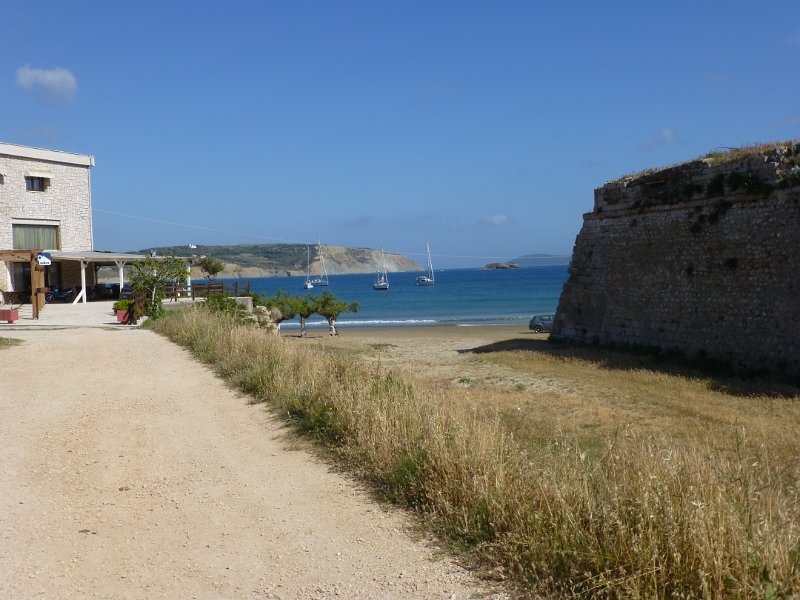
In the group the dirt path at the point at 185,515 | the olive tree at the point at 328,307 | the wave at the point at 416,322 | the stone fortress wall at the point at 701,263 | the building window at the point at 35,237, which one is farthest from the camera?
the wave at the point at 416,322

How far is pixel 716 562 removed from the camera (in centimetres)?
347

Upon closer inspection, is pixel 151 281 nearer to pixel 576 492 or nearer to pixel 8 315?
pixel 8 315

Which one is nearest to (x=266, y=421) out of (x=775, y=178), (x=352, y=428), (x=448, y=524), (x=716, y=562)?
(x=352, y=428)

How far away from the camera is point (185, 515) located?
5676mm

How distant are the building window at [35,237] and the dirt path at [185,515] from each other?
28.9 m

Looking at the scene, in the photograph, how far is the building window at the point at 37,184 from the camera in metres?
35.9

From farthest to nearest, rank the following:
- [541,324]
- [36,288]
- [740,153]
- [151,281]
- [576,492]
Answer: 1. [541,324]
2. [36,288]
3. [151,281]
4. [740,153]
5. [576,492]

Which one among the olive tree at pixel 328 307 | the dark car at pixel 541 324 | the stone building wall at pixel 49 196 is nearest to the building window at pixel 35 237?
the stone building wall at pixel 49 196

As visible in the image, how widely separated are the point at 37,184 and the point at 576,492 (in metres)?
38.4

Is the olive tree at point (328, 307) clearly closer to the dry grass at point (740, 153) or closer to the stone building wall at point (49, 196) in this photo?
the stone building wall at point (49, 196)

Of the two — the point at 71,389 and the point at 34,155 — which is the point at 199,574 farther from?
the point at 34,155

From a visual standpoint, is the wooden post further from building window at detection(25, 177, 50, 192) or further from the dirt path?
the dirt path

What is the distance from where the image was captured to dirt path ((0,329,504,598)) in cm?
440

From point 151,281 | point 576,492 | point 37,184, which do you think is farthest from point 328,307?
point 576,492
